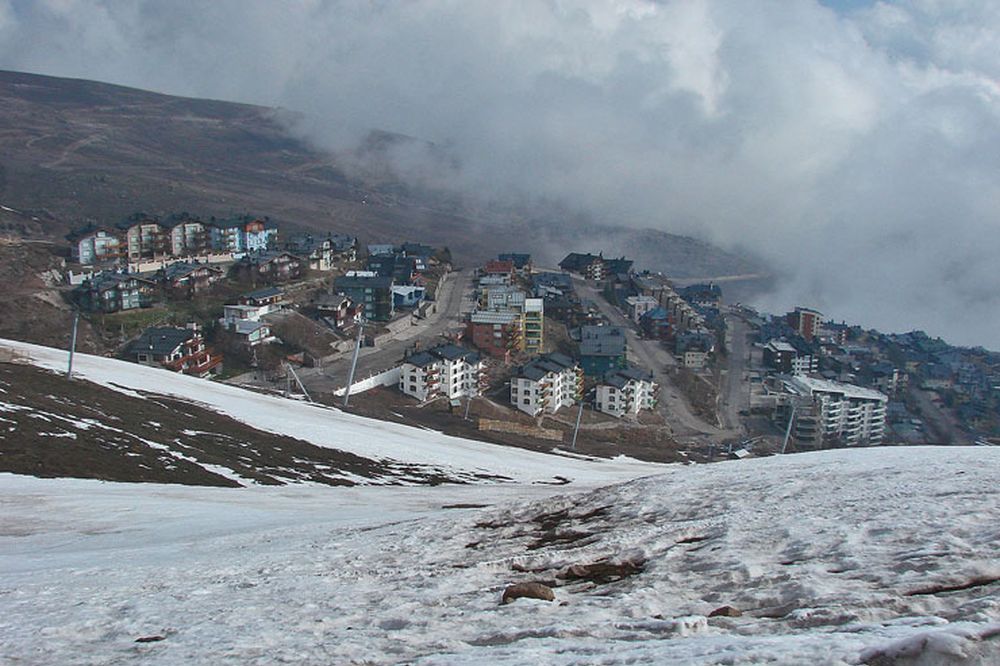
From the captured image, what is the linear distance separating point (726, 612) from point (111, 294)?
46.7 metres

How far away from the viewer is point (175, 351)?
123 feet

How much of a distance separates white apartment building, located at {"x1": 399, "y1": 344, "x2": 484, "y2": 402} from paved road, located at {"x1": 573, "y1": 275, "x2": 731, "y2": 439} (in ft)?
39.1

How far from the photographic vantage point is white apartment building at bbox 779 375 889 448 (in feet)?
161

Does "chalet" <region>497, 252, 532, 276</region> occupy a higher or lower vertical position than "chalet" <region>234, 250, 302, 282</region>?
higher

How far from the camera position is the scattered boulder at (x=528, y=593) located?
199 inches

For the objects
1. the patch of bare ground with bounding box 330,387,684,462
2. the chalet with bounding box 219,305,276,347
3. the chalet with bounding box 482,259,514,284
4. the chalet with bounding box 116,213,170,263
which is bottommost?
the patch of bare ground with bounding box 330,387,684,462

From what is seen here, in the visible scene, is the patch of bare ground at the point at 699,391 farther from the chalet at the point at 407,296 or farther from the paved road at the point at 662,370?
the chalet at the point at 407,296

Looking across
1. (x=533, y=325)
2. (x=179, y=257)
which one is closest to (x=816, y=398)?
(x=533, y=325)

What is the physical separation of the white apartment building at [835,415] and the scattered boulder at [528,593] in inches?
1860

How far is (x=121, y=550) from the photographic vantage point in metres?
8.38

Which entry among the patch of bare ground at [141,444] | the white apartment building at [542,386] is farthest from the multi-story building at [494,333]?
the patch of bare ground at [141,444]

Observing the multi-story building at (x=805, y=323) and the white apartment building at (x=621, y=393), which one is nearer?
the white apartment building at (x=621, y=393)

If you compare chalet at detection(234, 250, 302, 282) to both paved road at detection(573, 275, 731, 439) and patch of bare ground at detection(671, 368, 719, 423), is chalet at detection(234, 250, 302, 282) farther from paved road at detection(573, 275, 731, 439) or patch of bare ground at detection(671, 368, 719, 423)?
patch of bare ground at detection(671, 368, 719, 423)

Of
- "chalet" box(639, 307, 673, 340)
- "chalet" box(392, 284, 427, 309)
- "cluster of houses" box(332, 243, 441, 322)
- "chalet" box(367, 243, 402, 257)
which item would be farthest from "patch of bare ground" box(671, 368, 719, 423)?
"chalet" box(367, 243, 402, 257)
